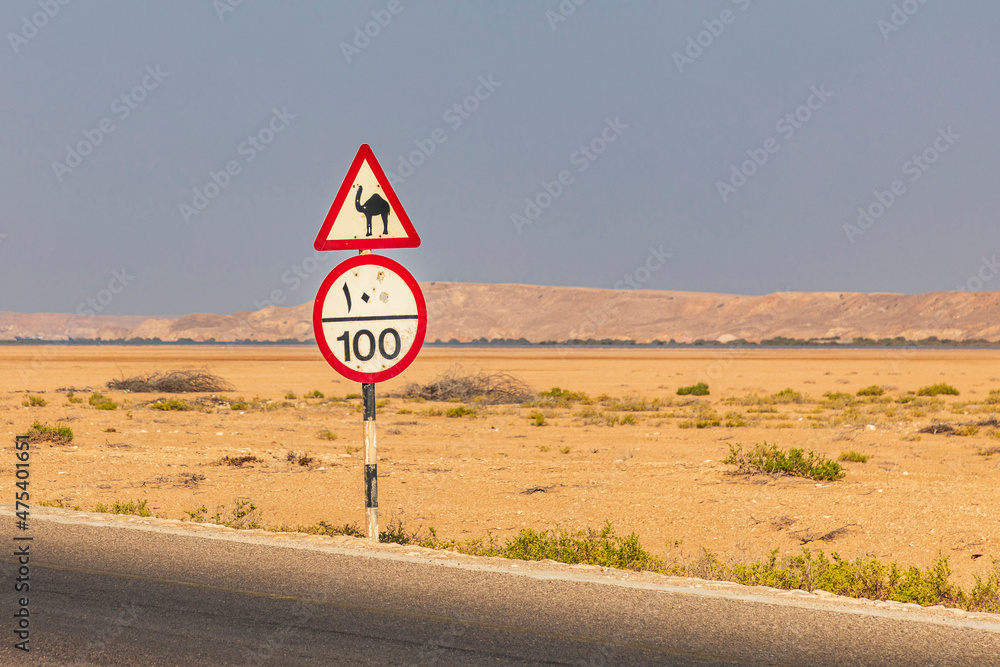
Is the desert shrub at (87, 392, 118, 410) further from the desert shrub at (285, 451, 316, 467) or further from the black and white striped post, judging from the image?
the black and white striped post

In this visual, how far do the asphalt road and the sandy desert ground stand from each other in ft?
10.1

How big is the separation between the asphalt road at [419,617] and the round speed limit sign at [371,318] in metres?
1.57

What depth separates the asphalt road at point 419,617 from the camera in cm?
502

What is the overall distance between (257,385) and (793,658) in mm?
41263

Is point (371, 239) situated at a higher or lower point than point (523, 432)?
higher

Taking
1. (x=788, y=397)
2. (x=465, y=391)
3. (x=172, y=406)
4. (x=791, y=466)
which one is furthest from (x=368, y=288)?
(x=788, y=397)

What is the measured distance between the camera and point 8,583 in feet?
21.5

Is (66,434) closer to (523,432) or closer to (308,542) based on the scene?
(523,432)

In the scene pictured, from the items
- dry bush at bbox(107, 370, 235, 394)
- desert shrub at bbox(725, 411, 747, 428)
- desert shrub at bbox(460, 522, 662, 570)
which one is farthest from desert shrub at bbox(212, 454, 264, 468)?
dry bush at bbox(107, 370, 235, 394)

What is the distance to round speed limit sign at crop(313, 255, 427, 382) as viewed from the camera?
24.8ft

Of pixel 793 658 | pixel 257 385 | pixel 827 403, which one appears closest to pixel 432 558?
pixel 793 658

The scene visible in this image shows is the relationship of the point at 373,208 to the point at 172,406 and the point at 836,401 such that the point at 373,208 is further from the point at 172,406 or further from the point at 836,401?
the point at 836,401

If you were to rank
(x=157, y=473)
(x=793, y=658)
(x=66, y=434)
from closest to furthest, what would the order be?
1. (x=793, y=658)
2. (x=157, y=473)
3. (x=66, y=434)

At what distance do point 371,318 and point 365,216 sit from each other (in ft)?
2.84
